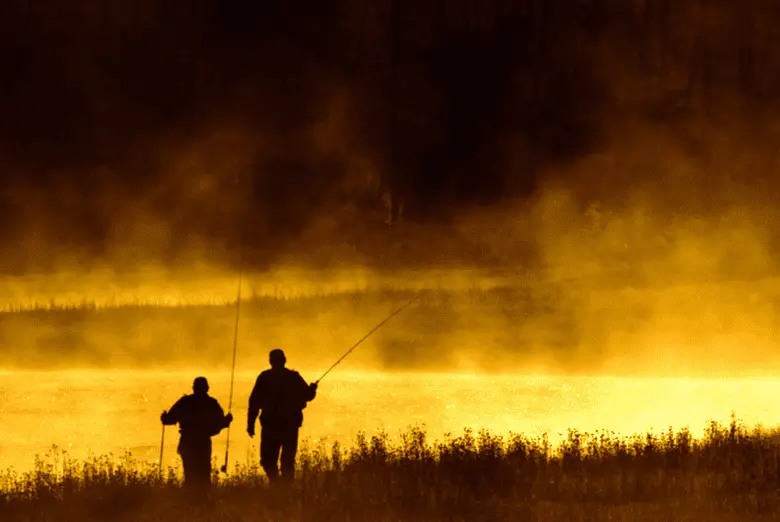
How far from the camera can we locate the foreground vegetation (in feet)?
46.3

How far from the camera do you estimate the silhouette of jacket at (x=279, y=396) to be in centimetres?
1583

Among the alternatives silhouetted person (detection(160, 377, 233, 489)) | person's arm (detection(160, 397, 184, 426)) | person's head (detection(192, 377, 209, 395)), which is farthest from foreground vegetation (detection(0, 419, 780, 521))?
person's head (detection(192, 377, 209, 395))

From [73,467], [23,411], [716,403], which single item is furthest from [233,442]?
[73,467]

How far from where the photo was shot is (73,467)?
18.5 metres

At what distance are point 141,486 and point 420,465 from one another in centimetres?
369

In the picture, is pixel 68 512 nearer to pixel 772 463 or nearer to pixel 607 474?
pixel 607 474

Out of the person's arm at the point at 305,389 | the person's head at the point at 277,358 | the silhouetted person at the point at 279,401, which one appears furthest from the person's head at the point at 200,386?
the person's arm at the point at 305,389

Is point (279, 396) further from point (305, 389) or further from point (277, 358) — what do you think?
point (277, 358)

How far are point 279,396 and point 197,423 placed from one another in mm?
1069

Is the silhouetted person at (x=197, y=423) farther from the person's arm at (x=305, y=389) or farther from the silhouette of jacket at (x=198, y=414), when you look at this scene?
the person's arm at (x=305, y=389)

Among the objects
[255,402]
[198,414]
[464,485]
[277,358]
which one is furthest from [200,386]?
[464,485]

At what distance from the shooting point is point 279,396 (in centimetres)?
1584

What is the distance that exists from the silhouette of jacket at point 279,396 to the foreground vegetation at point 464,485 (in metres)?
0.80

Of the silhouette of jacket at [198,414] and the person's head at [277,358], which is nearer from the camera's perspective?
the silhouette of jacket at [198,414]
